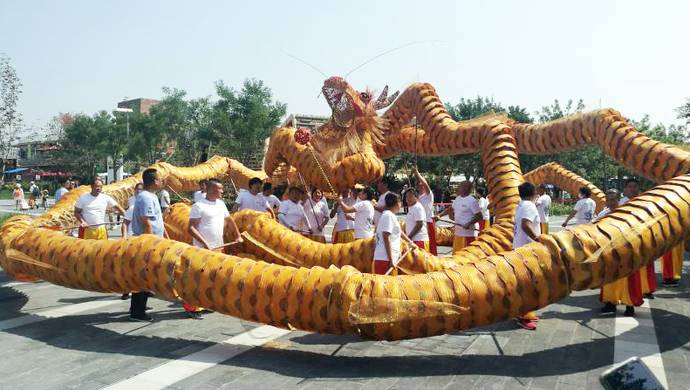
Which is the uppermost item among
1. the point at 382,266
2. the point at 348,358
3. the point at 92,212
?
the point at 92,212

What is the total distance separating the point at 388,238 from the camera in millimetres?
5285

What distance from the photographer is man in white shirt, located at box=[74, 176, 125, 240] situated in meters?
7.35

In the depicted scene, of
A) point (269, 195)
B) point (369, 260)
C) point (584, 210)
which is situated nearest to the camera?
point (369, 260)

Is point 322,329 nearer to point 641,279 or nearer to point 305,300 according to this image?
point 305,300

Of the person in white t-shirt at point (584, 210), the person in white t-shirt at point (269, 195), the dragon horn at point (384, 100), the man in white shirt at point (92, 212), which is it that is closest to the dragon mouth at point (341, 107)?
the dragon horn at point (384, 100)

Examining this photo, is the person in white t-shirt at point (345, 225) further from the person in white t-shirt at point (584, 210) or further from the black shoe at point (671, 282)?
the black shoe at point (671, 282)

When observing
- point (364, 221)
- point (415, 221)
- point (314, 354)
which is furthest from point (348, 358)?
point (364, 221)

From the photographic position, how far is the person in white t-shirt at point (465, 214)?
798cm

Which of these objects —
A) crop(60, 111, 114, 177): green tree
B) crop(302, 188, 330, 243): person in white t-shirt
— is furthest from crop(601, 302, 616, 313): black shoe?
crop(60, 111, 114, 177): green tree

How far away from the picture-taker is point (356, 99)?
862 cm

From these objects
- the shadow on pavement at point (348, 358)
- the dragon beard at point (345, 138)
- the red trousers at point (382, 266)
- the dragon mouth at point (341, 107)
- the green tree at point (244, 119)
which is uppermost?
the green tree at point (244, 119)

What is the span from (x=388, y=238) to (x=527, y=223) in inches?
55.7

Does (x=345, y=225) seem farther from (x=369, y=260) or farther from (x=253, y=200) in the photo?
(x=369, y=260)

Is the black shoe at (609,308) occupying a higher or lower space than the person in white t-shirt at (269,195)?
lower
